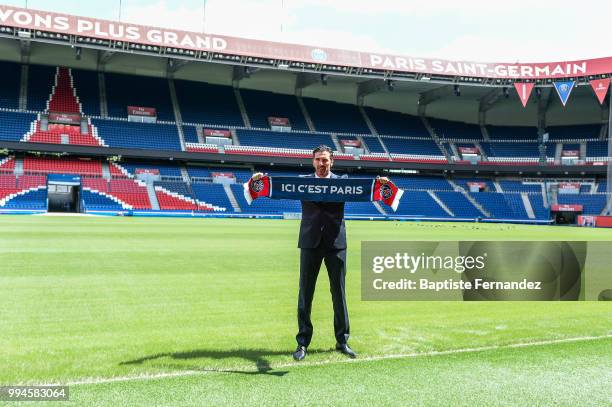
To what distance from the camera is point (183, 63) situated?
48.1 m

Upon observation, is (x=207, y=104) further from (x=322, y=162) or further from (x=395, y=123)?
(x=322, y=162)

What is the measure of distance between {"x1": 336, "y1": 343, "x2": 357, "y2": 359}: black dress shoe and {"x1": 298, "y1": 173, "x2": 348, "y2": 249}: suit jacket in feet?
3.33

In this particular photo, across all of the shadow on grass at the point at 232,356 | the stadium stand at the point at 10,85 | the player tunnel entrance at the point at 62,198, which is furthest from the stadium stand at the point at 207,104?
the shadow on grass at the point at 232,356

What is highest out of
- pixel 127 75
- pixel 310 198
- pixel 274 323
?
pixel 127 75

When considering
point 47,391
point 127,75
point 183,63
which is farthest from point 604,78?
point 47,391

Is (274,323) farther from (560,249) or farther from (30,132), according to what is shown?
(30,132)

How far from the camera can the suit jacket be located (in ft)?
17.0

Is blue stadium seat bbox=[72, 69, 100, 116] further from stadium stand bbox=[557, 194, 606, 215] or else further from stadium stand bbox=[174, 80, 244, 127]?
→ stadium stand bbox=[557, 194, 606, 215]

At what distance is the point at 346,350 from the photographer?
5230 mm

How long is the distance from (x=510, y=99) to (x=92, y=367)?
60830 millimetres

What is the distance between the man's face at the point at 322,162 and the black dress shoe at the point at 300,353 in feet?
5.79

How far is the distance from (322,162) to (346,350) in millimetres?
1921

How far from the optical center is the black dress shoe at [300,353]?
5.07 metres

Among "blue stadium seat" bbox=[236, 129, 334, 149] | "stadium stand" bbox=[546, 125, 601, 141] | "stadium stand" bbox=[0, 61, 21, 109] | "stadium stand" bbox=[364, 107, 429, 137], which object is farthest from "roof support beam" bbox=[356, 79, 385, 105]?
"stadium stand" bbox=[0, 61, 21, 109]
